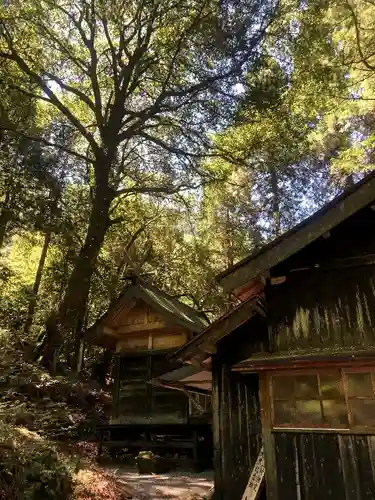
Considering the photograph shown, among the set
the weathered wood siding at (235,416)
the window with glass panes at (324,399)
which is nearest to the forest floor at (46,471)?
the weathered wood siding at (235,416)

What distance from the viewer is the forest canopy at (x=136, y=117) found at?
52.6 ft

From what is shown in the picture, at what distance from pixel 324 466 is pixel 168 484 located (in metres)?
5.55

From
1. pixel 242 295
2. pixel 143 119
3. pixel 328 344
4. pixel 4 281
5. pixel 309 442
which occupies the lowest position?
pixel 309 442

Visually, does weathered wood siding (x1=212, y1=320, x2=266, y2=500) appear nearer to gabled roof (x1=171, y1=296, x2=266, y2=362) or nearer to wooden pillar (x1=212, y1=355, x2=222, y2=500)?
wooden pillar (x1=212, y1=355, x2=222, y2=500)

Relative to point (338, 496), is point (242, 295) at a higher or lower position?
higher

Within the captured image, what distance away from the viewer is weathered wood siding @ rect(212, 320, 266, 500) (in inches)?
301

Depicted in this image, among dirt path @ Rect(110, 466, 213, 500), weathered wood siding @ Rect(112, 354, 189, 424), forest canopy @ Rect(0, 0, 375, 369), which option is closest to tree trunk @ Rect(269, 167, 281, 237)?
forest canopy @ Rect(0, 0, 375, 369)

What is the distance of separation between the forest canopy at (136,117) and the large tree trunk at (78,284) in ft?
0.16

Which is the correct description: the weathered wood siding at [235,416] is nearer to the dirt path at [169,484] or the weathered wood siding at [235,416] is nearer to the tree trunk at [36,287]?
the dirt path at [169,484]

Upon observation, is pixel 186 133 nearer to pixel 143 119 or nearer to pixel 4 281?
pixel 143 119

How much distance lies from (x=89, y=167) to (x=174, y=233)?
268 inches

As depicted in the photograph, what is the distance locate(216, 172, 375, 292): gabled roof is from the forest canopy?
7.68m

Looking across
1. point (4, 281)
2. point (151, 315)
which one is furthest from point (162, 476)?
point (4, 281)

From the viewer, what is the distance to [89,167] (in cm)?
2156
